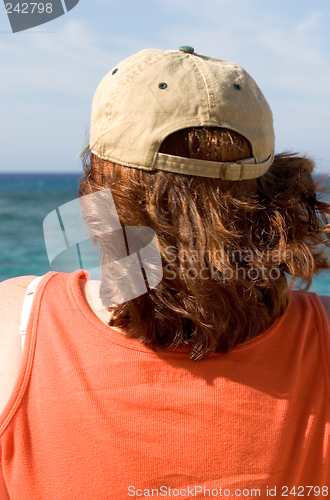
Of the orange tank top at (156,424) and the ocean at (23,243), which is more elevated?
the orange tank top at (156,424)

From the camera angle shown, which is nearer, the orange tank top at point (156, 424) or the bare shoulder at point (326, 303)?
the orange tank top at point (156, 424)

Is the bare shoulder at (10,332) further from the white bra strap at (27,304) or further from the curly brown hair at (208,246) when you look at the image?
the curly brown hair at (208,246)

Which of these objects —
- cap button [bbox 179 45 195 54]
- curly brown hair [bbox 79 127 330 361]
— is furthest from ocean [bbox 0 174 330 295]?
cap button [bbox 179 45 195 54]

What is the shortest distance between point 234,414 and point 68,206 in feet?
2.09

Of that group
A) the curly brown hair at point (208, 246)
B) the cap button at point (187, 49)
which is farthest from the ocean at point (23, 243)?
the cap button at point (187, 49)

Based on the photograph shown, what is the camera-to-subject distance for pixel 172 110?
3.04 ft

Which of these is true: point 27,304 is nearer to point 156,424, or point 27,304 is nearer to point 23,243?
point 156,424

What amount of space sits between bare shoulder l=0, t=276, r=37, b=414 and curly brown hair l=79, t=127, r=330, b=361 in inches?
9.2

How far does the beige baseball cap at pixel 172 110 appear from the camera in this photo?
3.04 ft

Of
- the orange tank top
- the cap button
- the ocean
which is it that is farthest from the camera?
the ocean

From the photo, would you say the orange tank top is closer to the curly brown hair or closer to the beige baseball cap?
the curly brown hair

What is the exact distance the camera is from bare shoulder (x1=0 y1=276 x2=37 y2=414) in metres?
0.96

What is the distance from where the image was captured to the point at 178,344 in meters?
0.98

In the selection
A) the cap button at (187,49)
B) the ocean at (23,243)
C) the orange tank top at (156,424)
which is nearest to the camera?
the orange tank top at (156,424)
